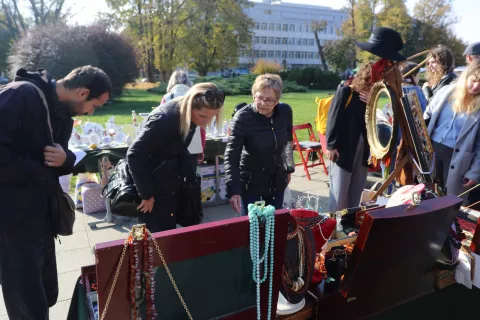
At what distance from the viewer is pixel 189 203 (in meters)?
2.34

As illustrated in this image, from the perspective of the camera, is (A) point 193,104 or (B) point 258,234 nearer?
(B) point 258,234

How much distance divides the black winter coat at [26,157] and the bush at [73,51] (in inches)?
634

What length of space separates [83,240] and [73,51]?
15.1 metres

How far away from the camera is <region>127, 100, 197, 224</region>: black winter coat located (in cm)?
209

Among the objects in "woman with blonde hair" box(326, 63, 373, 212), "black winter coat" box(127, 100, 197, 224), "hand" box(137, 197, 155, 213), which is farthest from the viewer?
"woman with blonde hair" box(326, 63, 373, 212)

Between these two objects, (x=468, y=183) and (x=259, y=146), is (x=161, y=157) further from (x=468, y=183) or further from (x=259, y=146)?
(x=468, y=183)

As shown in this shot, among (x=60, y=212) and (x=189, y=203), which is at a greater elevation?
(x=60, y=212)

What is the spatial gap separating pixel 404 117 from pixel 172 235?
1499mm

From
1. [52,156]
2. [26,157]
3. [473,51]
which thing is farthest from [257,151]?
[473,51]

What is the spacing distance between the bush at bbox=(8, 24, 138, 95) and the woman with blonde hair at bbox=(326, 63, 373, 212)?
51.6ft

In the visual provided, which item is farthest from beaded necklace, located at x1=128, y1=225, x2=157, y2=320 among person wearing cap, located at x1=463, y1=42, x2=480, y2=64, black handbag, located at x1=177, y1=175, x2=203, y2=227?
person wearing cap, located at x1=463, y1=42, x2=480, y2=64

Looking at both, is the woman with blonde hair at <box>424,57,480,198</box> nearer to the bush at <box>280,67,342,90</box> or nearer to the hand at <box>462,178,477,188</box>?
the hand at <box>462,178,477,188</box>

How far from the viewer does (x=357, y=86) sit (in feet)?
9.44

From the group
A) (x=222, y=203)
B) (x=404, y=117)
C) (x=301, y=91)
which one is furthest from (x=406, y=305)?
(x=301, y=91)
